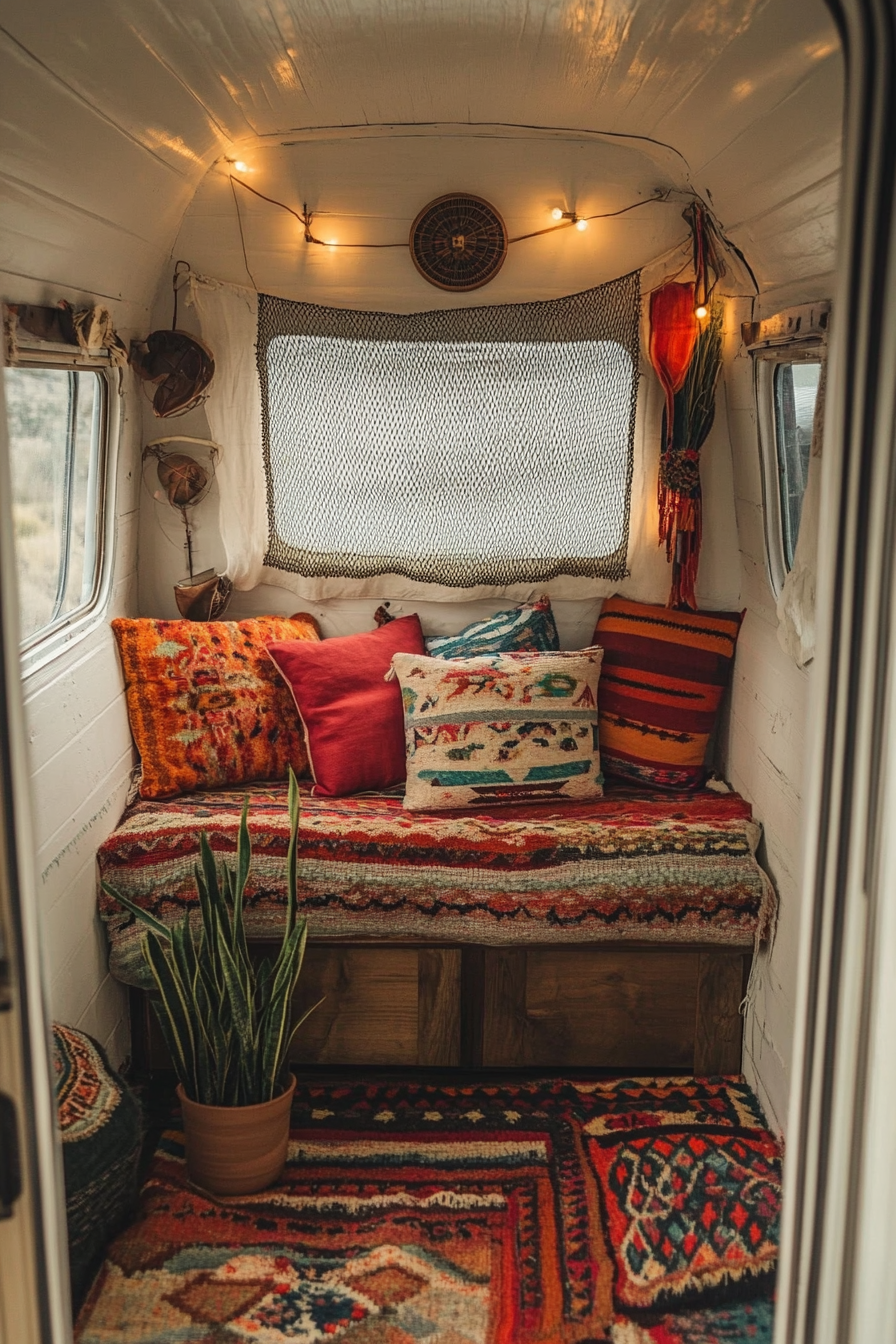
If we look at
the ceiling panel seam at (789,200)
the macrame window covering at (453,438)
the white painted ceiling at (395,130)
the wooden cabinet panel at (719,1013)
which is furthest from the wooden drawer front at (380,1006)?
the ceiling panel seam at (789,200)

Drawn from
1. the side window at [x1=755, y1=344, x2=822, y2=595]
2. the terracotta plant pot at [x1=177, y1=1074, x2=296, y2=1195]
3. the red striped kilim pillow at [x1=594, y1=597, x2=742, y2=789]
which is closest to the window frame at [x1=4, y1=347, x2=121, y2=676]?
the terracotta plant pot at [x1=177, y1=1074, x2=296, y2=1195]

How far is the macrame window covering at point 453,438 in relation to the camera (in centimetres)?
395

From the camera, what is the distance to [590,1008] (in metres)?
3.39

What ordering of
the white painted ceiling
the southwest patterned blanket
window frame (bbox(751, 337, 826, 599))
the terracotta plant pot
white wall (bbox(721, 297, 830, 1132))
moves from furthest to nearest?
window frame (bbox(751, 337, 826, 599))
the southwest patterned blanket
white wall (bbox(721, 297, 830, 1132))
the terracotta plant pot
the white painted ceiling

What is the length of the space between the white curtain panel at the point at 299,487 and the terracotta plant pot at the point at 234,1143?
1.79 meters

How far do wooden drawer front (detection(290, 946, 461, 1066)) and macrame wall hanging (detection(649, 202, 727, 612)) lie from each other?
4.65ft

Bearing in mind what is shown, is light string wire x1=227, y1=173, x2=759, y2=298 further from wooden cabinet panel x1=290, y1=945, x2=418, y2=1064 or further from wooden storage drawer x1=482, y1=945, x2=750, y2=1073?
wooden cabinet panel x1=290, y1=945, x2=418, y2=1064

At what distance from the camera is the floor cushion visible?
248 cm

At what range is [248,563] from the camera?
13.4 ft

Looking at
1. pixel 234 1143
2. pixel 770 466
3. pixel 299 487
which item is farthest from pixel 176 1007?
pixel 770 466

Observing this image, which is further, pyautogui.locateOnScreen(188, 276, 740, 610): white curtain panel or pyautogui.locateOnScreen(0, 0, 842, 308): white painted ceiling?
pyautogui.locateOnScreen(188, 276, 740, 610): white curtain panel

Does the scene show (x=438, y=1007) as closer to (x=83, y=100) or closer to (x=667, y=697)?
(x=667, y=697)

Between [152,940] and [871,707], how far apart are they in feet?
6.25

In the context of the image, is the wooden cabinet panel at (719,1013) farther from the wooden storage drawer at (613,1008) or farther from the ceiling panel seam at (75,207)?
the ceiling panel seam at (75,207)
